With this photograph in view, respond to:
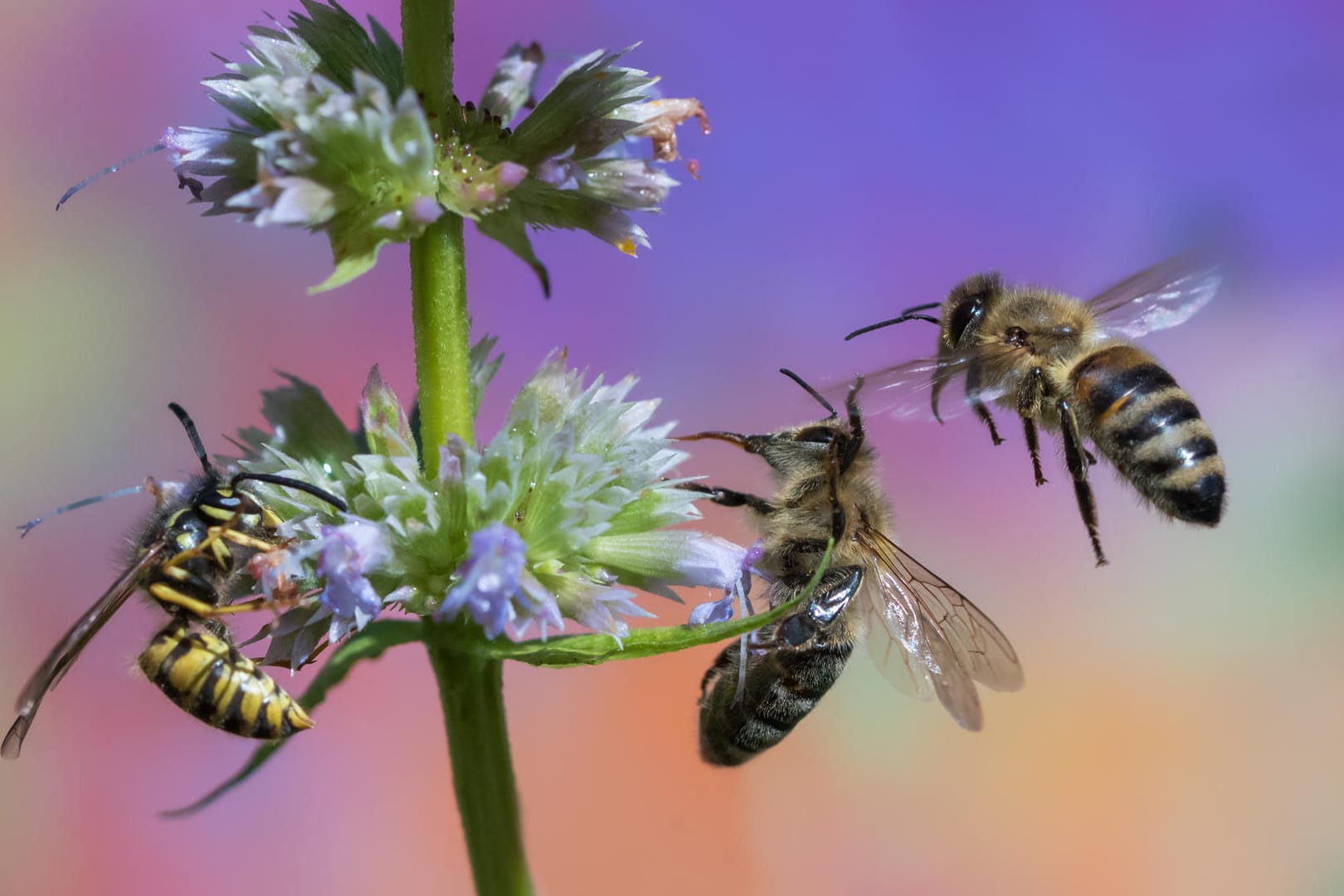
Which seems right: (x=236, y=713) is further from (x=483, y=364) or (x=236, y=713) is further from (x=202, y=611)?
(x=483, y=364)

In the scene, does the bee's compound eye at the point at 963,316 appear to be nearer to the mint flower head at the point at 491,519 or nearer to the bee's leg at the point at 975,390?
the bee's leg at the point at 975,390

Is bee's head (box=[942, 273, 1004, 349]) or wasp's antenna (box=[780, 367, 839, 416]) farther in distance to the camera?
bee's head (box=[942, 273, 1004, 349])

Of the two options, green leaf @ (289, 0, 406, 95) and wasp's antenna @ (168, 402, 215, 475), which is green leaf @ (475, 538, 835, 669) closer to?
wasp's antenna @ (168, 402, 215, 475)

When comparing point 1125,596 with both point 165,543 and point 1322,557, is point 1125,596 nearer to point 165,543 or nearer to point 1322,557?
point 1322,557

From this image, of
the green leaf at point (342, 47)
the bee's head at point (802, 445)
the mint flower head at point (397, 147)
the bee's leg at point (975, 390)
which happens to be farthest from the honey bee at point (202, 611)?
the bee's leg at point (975, 390)

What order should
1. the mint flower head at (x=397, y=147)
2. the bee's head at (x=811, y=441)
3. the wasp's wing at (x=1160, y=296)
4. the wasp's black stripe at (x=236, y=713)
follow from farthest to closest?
the wasp's wing at (x=1160, y=296), the bee's head at (x=811, y=441), the wasp's black stripe at (x=236, y=713), the mint flower head at (x=397, y=147)

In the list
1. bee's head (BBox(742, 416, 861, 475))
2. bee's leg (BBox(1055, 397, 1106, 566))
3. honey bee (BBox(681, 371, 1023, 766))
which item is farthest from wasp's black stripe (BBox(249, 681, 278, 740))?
bee's leg (BBox(1055, 397, 1106, 566))
